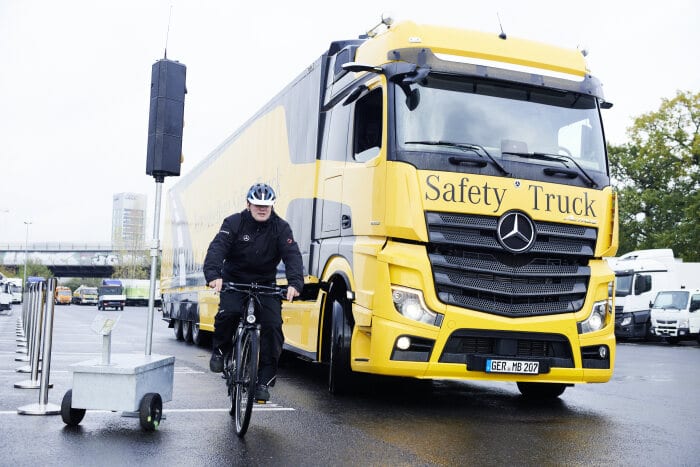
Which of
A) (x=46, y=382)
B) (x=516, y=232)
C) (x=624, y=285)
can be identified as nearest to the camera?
(x=46, y=382)

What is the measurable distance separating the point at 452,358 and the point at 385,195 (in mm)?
1637

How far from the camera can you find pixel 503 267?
8156 millimetres

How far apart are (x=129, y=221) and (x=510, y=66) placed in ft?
524

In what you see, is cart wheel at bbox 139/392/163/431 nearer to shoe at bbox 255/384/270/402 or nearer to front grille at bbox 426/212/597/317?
shoe at bbox 255/384/270/402

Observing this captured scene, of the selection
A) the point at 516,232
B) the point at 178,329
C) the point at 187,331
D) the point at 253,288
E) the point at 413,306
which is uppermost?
the point at 516,232

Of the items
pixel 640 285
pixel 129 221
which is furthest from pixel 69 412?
pixel 129 221

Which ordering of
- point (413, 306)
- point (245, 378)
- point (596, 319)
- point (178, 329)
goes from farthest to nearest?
point (178, 329) < point (596, 319) < point (413, 306) < point (245, 378)

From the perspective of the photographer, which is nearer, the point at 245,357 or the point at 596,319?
the point at 245,357

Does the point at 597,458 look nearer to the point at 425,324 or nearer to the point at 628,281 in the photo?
the point at 425,324

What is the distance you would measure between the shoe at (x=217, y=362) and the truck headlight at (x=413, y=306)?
5.64 ft

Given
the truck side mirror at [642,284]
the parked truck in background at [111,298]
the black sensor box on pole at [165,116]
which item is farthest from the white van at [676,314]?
the parked truck in background at [111,298]

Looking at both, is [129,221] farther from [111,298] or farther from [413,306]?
[413,306]

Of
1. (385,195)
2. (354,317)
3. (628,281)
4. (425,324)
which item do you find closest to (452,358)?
(425,324)

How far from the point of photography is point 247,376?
6.79m
